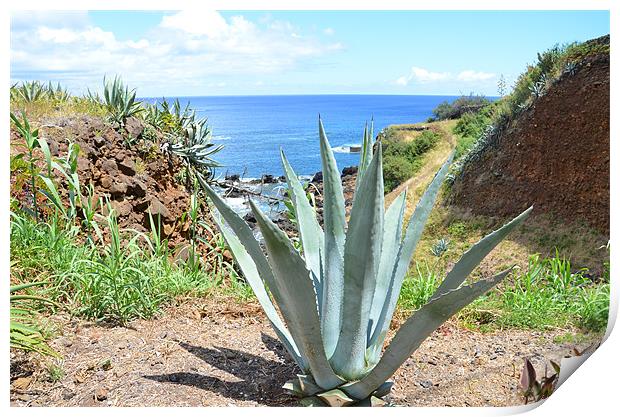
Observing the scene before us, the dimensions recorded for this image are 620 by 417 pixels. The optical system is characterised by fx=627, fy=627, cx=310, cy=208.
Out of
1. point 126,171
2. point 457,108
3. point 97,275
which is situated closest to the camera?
point 97,275

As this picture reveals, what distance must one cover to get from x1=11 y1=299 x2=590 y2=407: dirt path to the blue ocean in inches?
33.8

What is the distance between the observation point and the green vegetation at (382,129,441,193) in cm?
694

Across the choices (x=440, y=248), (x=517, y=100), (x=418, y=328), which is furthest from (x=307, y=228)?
(x=517, y=100)

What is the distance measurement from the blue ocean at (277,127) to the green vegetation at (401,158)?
2.12 metres

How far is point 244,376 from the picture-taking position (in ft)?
6.33

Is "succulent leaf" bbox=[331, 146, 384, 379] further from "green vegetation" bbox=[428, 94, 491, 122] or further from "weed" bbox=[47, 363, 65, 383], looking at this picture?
"green vegetation" bbox=[428, 94, 491, 122]

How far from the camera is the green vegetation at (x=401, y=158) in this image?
6938mm

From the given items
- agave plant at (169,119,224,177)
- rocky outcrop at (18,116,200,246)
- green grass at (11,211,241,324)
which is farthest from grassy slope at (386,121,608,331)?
agave plant at (169,119,224,177)

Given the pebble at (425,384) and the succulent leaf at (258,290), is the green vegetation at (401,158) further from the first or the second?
the succulent leaf at (258,290)

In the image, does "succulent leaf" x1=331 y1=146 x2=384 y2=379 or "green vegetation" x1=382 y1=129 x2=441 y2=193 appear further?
"green vegetation" x1=382 y1=129 x2=441 y2=193

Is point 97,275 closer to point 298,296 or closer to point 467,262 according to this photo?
point 298,296

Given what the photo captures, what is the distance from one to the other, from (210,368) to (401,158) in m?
5.37

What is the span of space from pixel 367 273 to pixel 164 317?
1052 mm

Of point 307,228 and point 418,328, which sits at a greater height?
point 307,228
